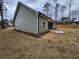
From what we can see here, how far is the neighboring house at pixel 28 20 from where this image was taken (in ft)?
56.7

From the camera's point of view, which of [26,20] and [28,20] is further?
[26,20]

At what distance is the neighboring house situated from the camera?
17.3m

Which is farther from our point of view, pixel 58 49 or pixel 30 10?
pixel 30 10

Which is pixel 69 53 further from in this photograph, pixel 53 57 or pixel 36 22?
pixel 36 22

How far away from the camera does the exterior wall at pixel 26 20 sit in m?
17.5

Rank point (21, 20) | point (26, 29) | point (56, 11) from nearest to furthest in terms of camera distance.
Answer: point (26, 29), point (21, 20), point (56, 11)

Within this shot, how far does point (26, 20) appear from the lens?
62.4 ft

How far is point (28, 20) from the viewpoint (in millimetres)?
18562

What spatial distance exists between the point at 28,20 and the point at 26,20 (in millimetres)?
Answer: 578

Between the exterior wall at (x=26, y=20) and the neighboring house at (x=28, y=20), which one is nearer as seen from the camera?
the neighboring house at (x=28, y=20)

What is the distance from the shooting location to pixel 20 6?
20.8m

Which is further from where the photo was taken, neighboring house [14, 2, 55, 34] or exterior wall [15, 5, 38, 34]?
exterior wall [15, 5, 38, 34]

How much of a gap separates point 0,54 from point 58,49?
5121mm

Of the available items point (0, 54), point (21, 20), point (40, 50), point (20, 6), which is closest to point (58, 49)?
point (40, 50)
